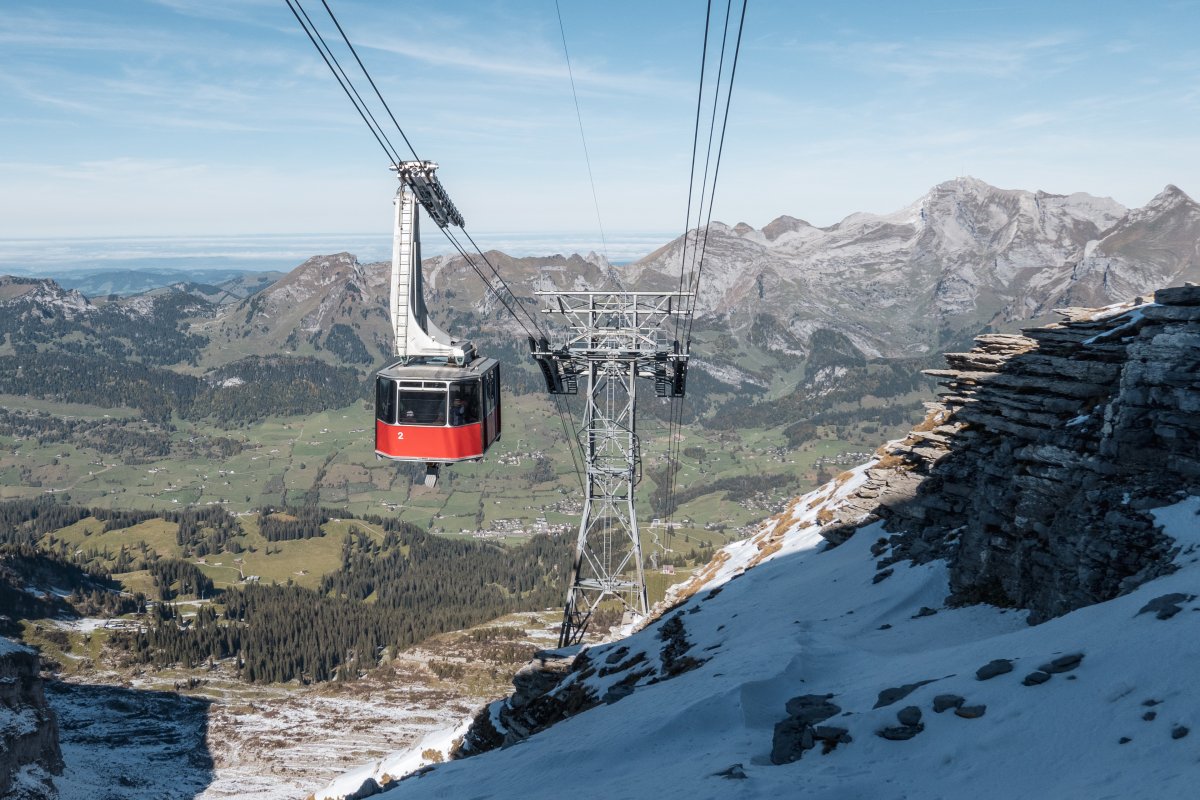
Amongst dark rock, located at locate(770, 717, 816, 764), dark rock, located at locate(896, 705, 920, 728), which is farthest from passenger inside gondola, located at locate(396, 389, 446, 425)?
dark rock, located at locate(896, 705, 920, 728)

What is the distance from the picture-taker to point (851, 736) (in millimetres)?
16953

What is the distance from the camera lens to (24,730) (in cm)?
9581

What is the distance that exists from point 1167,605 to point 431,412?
862 inches

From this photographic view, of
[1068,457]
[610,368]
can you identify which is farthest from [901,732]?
[610,368]

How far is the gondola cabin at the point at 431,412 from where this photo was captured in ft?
92.7

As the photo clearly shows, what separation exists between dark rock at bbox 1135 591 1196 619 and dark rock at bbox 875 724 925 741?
5.42m

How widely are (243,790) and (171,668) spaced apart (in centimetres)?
8062

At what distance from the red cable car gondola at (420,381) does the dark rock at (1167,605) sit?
67.1 feet

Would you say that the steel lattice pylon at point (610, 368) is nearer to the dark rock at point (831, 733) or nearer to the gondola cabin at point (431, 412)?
the gondola cabin at point (431, 412)

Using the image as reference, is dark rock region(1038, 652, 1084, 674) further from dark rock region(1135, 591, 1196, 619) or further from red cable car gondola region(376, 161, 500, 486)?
red cable car gondola region(376, 161, 500, 486)

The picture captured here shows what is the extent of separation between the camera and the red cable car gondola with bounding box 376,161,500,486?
2811 centimetres

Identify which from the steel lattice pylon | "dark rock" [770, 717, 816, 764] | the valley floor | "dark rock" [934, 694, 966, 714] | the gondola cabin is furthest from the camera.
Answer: the valley floor

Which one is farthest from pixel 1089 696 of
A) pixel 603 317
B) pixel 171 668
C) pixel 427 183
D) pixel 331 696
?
pixel 171 668

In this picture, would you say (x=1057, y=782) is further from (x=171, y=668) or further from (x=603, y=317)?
(x=171, y=668)
